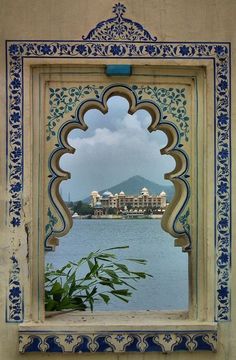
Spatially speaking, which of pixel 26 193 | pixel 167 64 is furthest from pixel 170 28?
pixel 26 193

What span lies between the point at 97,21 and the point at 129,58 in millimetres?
197

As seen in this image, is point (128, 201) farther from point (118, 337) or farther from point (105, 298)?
point (118, 337)

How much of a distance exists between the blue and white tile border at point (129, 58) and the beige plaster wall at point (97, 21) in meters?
0.03

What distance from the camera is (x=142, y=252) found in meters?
3.94

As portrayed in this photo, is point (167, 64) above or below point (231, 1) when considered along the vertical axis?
below

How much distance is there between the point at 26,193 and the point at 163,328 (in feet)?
2.53

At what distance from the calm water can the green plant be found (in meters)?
0.10

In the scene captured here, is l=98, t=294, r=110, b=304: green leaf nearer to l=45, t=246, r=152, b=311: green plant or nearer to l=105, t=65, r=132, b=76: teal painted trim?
l=45, t=246, r=152, b=311: green plant

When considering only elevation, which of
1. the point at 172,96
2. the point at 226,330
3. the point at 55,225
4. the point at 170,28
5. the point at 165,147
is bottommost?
the point at 226,330

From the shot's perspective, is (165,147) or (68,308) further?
(68,308)

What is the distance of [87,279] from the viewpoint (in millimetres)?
3539

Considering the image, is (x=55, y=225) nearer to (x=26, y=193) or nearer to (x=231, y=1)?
(x=26, y=193)

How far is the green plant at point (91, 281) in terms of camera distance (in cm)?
337

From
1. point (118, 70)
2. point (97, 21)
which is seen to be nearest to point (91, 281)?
point (118, 70)
